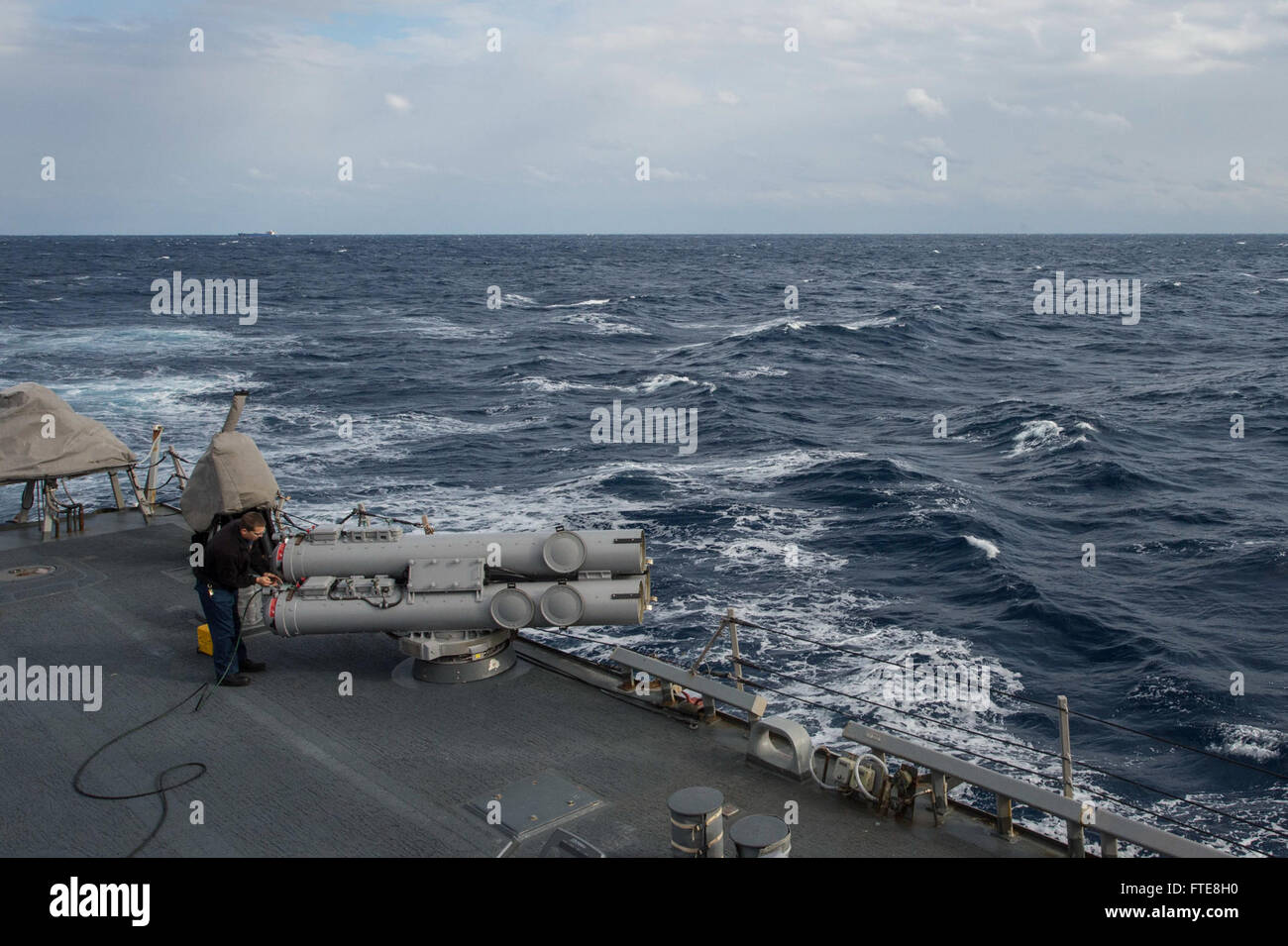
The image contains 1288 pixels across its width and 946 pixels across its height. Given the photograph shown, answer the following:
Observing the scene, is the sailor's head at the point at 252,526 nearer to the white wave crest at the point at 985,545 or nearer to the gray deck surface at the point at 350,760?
the gray deck surface at the point at 350,760

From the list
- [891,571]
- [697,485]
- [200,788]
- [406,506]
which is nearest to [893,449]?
[697,485]

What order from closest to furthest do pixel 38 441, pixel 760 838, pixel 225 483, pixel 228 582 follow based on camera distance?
pixel 760 838
pixel 228 582
pixel 225 483
pixel 38 441

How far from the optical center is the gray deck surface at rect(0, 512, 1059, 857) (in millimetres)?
6836

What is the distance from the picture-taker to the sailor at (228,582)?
8.98 metres

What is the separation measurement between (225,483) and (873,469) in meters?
20.8

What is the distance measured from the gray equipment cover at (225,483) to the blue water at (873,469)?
6.08 feet

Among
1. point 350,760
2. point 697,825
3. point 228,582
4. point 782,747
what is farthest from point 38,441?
point 697,825

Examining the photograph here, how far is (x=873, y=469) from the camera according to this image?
2797cm

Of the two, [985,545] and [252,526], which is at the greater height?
[252,526]

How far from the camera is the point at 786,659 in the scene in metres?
16.4

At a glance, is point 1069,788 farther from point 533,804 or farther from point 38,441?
point 38,441

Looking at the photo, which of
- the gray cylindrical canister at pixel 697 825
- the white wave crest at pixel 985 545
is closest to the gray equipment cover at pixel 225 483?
the gray cylindrical canister at pixel 697 825
